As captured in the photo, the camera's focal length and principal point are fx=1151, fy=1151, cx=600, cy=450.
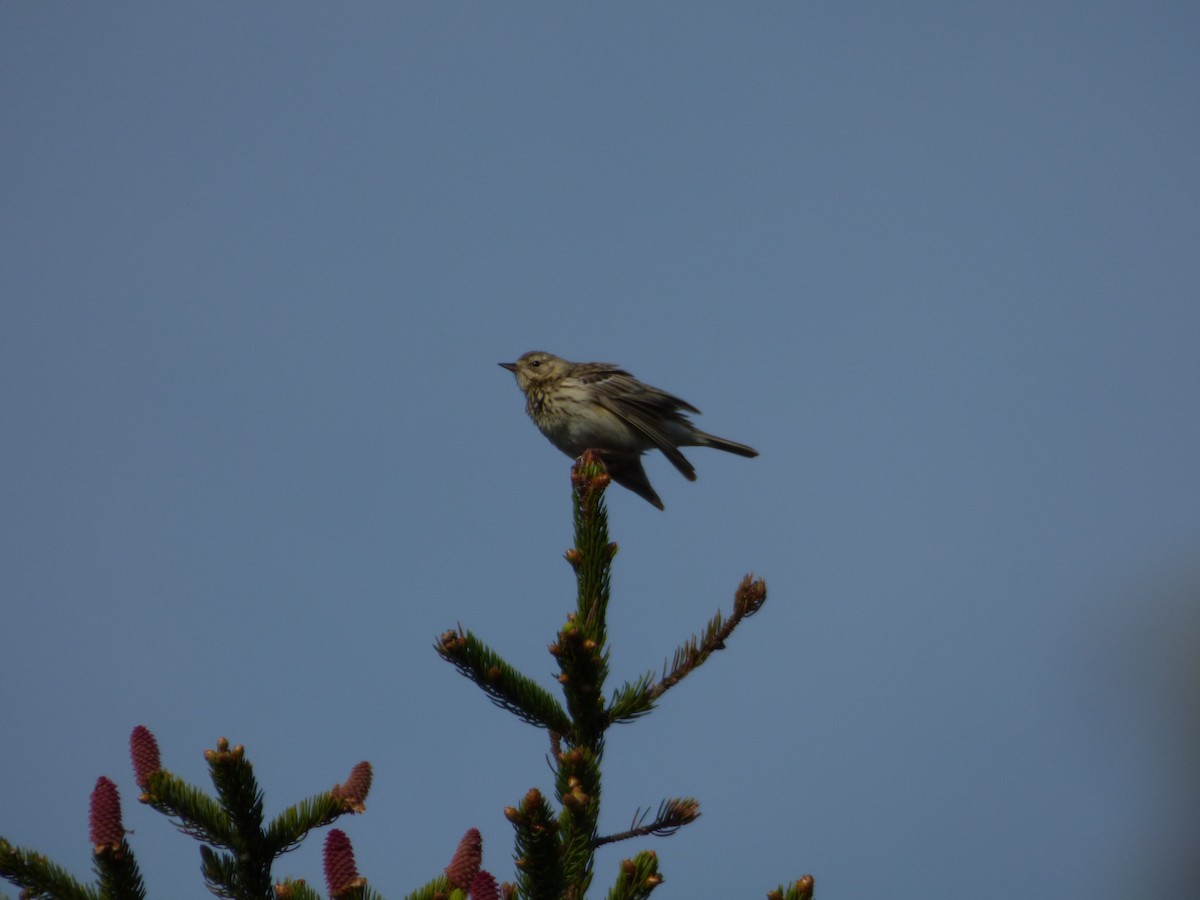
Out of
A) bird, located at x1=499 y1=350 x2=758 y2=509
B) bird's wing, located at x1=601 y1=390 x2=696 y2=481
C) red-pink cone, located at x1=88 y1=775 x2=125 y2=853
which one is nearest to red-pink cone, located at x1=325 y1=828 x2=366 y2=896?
red-pink cone, located at x1=88 y1=775 x2=125 y2=853

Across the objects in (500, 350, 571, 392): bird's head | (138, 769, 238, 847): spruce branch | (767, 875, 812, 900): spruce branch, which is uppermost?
(500, 350, 571, 392): bird's head

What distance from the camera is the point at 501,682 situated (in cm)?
386

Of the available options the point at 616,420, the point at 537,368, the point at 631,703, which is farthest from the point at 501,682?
the point at 537,368

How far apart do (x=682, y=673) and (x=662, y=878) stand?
96cm

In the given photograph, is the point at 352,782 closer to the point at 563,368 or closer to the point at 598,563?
the point at 598,563

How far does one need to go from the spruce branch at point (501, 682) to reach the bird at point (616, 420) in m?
5.53

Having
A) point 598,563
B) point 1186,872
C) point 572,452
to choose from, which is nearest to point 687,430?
point 572,452

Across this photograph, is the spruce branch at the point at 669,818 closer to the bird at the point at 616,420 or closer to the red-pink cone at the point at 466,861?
the red-pink cone at the point at 466,861

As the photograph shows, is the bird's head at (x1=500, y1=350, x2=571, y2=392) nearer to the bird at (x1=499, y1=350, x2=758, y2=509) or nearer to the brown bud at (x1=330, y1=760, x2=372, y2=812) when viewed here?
the bird at (x1=499, y1=350, x2=758, y2=509)

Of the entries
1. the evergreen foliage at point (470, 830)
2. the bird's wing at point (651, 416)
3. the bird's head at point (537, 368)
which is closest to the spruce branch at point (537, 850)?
the evergreen foliage at point (470, 830)

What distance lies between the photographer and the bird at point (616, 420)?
9609 millimetres

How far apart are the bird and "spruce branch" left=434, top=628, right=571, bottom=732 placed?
5.53 metres

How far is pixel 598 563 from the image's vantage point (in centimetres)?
446

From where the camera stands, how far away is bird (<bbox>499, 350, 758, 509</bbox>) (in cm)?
961
